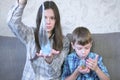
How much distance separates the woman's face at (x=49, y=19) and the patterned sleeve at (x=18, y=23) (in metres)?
0.13

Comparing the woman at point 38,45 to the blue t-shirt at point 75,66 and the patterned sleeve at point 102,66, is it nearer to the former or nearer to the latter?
the blue t-shirt at point 75,66

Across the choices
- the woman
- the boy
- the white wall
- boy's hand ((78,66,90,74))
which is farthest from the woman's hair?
the white wall

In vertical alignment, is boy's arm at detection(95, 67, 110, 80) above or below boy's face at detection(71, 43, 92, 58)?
below

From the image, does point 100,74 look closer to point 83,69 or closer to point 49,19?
point 83,69

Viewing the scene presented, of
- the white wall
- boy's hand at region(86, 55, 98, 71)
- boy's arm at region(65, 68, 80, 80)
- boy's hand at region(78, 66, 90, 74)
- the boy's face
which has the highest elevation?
the white wall

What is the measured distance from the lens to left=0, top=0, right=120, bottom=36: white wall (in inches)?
78.4

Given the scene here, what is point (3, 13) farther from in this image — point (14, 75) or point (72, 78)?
point (72, 78)

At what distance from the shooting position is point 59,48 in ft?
5.50

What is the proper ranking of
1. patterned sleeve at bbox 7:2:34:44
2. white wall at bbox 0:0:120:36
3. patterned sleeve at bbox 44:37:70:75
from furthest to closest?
1. white wall at bbox 0:0:120:36
2. patterned sleeve at bbox 44:37:70:75
3. patterned sleeve at bbox 7:2:34:44

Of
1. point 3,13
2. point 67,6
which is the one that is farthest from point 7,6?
point 67,6

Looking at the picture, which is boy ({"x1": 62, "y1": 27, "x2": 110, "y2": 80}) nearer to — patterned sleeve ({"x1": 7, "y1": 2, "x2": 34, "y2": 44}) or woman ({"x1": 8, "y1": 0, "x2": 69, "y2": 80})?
woman ({"x1": 8, "y1": 0, "x2": 69, "y2": 80})

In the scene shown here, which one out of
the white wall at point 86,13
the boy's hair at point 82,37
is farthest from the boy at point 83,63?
the white wall at point 86,13

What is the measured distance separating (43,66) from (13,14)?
372mm

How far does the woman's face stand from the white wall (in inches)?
16.0
